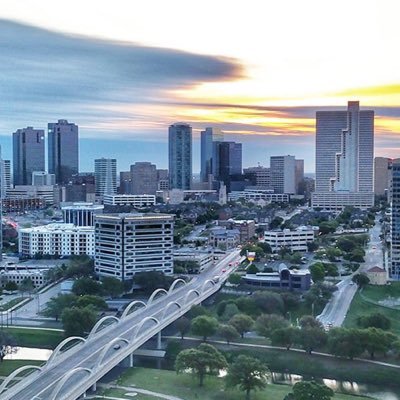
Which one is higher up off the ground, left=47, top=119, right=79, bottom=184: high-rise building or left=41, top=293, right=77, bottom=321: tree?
left=47, top=119, right=79, bottom=184: high-rise building

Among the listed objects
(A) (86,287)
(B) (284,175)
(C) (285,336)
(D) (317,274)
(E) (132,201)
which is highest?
(B) (284,175)

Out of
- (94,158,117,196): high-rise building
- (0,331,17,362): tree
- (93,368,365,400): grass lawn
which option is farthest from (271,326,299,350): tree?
(94,158,117,196): high-rise building

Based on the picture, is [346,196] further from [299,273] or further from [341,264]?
[299,273]

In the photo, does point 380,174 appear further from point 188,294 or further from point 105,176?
point 188,294

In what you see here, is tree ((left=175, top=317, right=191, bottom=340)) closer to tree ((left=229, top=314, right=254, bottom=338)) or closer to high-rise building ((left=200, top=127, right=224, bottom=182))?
tree ((left=229, top=314, right=254, bottom=338))

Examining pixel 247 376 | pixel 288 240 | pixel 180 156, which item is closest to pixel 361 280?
pixel 288 240

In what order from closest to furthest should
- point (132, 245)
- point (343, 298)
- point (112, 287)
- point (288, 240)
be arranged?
point (343, 298) < point (112, 287) < point (132, 245) < point (288, 240)

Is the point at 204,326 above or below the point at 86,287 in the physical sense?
below
